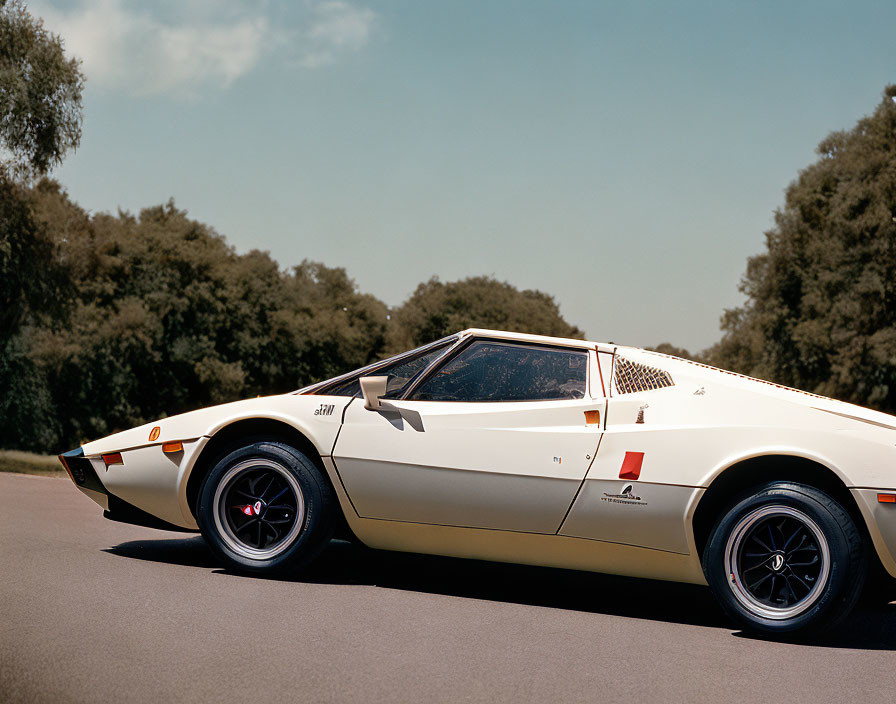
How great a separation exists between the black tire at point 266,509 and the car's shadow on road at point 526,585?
199mm

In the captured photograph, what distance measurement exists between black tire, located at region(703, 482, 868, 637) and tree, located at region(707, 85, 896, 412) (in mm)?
27691

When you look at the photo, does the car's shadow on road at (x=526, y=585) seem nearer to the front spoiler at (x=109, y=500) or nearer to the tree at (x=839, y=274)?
the front spoiler at (x=109, y=500)

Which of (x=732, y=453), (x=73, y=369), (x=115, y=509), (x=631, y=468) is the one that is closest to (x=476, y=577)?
(x=631, y=468)

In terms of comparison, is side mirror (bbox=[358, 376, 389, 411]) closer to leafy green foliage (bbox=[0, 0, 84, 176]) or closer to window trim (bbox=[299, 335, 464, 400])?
window trim (bbox=[299, 335, 464, 400])

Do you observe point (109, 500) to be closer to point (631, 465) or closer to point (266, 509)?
point (266, 509)

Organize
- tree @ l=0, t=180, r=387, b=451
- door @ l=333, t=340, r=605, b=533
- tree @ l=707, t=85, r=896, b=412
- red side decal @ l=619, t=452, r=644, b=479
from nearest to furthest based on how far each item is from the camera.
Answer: red side decal @ l=619, t=452, r=644, b=479
door @ l=333, t=340, r=605, b=533
tree @ l=707, t=85, r=896, b=412
tree @ l=0, t=180, r=387, b=451

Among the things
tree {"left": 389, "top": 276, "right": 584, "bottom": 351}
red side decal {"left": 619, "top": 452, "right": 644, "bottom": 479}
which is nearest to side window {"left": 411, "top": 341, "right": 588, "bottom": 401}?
red side decal {"left": 619, "top": 452, "right": 644, "bottom": 479}

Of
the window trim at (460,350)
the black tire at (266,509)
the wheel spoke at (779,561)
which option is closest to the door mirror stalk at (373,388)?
the window trim at (460,350)

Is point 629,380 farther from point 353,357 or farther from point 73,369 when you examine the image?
point 353,357

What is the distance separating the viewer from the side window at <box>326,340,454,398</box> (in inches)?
216

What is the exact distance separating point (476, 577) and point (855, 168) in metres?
30.3

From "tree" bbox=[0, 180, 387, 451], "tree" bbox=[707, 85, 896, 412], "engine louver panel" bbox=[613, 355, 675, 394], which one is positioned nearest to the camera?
"engine louver panel" bbox=[613, 355, 675, 394]

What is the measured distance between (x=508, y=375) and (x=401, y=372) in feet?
2.16

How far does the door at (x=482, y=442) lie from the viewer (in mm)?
4977
